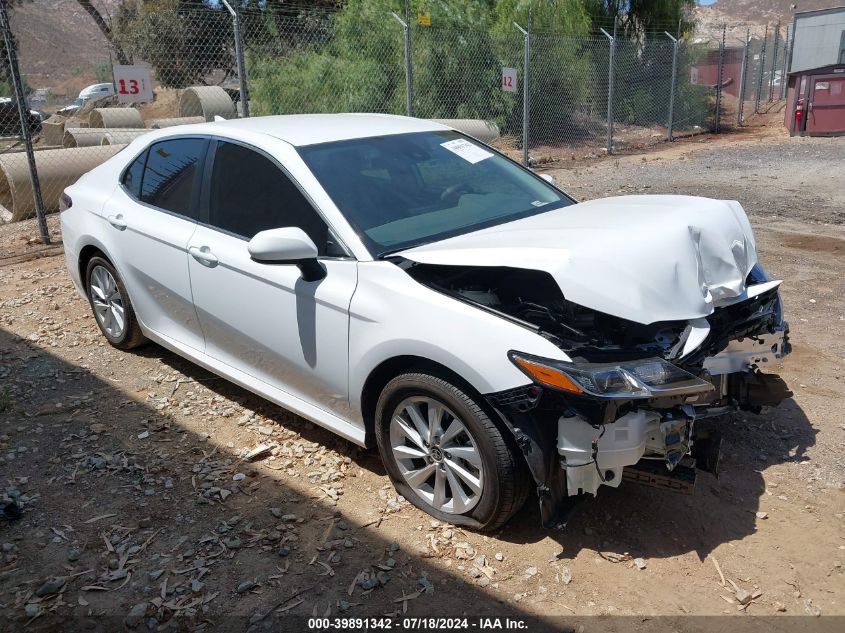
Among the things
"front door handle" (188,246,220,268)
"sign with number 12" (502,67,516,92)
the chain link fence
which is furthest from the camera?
the chain link fence

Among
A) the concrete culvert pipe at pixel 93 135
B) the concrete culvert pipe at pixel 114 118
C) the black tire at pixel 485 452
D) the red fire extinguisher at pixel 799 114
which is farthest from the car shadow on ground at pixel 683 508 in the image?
the red fire extinguisher at pixel 799 114

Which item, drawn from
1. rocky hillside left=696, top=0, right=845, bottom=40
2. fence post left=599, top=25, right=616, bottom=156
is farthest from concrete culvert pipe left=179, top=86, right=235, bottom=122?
rocky hillside left=696, top=0, right=845, bottom=40

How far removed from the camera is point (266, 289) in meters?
3.76

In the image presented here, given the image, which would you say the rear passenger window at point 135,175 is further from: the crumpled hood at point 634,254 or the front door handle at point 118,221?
the crumpled hood at point 634,254

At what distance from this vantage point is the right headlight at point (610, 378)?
2785mm

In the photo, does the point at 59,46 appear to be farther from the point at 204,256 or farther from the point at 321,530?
the point at 321,530

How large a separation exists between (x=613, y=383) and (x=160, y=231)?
9.47 ft

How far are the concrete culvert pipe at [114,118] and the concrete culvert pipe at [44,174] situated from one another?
5.11 meters

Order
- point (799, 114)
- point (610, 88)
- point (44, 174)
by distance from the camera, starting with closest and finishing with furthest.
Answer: point (44, 174)
point (610, 88)
point (799, 114)

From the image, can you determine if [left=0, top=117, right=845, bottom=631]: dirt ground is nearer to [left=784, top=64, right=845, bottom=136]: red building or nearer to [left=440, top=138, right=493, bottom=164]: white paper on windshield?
[left=440, top=138, right=493, bottom=164]: white paper on windshield

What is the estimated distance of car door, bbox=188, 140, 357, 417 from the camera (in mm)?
3525

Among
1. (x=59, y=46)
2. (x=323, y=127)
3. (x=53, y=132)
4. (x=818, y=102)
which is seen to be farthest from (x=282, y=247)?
(x=59, y=46)

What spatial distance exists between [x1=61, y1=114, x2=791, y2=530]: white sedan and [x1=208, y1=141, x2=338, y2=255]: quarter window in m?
0.01

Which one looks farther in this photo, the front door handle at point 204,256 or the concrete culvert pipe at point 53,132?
the concrete culvert pipe at point 53,132
